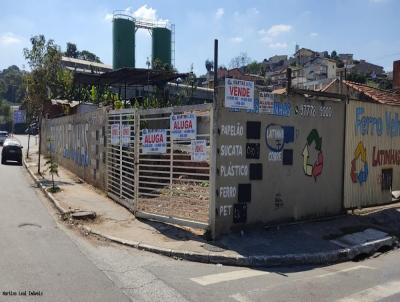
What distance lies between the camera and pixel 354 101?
12.6 m

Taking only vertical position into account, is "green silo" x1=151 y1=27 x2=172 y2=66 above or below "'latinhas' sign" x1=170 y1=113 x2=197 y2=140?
above

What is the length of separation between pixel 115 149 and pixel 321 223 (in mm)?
6430

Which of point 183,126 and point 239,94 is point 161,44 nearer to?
point 183,126

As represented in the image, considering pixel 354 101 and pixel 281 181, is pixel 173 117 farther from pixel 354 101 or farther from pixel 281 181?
pixel 354 101

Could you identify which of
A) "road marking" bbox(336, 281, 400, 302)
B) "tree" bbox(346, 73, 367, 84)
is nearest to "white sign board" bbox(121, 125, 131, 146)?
"road marking" bbox(336, 281, 400, 302)

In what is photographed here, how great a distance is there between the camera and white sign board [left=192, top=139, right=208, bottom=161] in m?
9.98

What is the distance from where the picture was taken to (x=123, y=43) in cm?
7288

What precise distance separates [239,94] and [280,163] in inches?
80.7

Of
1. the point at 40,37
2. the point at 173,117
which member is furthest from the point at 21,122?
the point at 173,117

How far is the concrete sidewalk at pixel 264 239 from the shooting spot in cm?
871

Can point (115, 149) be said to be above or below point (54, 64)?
below

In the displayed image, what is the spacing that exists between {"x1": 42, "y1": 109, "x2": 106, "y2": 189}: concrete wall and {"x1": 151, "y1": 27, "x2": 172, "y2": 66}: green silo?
50.5m

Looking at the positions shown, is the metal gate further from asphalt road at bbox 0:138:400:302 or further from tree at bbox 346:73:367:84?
tree at bbox 346:73:367:84

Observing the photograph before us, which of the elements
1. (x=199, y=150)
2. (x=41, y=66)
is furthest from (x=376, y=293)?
(x=41, y=66)
